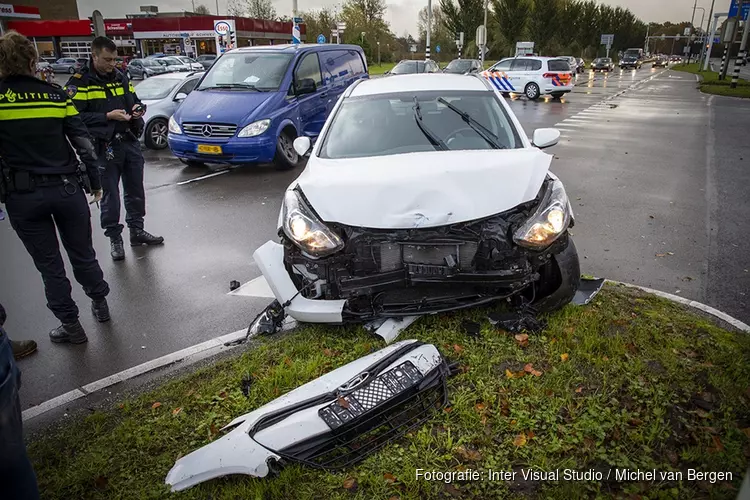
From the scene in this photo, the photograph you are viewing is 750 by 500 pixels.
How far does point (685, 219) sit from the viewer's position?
6672 mm

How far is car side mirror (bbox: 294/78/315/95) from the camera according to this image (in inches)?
382

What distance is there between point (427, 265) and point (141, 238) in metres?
4.26

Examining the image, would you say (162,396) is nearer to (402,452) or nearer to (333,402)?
(333,402)

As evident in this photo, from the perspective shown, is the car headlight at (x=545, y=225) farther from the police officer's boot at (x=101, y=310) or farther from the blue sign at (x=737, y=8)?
the blue sign at (x=737, y=8)

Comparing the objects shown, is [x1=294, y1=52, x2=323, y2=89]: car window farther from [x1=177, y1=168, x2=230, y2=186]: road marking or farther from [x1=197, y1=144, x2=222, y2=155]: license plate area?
[x1=177, y1=168, x2=230, y2=186]: road marking

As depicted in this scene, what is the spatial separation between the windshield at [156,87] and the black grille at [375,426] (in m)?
11.3

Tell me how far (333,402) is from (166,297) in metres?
2.73

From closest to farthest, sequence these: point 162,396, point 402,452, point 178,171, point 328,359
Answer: point 402,452 → point 162,396 → point 328,359 → point 178,171

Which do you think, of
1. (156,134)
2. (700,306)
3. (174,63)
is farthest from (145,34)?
(700,306)

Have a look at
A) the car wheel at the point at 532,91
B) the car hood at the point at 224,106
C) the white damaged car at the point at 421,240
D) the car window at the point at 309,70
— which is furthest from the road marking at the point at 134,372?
A: the car wheel at the point at 532,91

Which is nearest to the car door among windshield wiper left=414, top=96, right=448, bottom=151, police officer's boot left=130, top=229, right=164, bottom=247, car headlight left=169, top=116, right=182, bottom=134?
car headlight left=169, top=116, right=182, bottom=134

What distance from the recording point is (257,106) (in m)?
9.01

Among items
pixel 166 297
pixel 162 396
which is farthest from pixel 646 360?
pixel 166 297

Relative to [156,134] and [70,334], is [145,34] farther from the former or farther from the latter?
[70,334]
